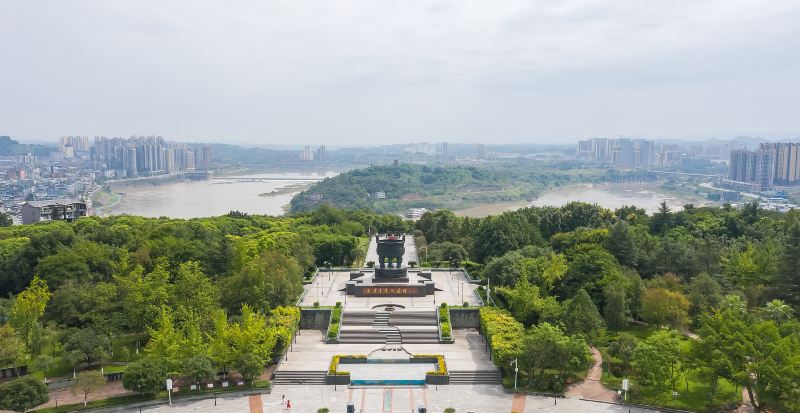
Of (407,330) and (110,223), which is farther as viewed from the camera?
(110,223)

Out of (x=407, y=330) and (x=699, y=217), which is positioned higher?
(x=699, y=217)

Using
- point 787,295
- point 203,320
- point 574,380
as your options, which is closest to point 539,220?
point 787,295

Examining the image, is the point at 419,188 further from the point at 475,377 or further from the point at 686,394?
the point at 686,394

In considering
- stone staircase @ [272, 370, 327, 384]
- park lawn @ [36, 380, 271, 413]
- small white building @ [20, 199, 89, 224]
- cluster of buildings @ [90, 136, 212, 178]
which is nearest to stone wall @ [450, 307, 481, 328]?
stone staircase @ [272, 370, 327, 384]

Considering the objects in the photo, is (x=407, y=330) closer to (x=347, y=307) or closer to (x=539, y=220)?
(x=347, y=307)

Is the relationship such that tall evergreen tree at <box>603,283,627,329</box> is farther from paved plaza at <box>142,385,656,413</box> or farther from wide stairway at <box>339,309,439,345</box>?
wide stairway at <box>339,309,439,345</box>

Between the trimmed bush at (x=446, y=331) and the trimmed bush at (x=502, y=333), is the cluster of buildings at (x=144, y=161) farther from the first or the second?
the trimmed bush at (x=502, y=333)
